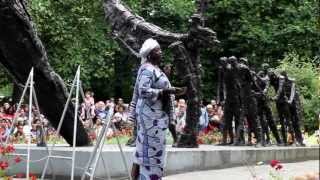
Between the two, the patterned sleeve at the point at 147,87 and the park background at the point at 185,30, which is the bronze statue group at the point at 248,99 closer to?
the patterned sleeve at the point at 147,87

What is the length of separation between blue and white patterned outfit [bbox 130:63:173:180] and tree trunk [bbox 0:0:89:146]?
124 inches

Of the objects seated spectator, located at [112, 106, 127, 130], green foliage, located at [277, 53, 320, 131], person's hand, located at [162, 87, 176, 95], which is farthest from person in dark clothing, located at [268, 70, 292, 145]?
person's hand, located at [162, 87, 176, 95]

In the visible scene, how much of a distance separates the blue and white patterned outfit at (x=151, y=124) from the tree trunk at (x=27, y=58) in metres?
3.16

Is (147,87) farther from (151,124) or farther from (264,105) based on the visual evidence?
(264,105)

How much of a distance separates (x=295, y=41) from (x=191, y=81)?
1971 cm

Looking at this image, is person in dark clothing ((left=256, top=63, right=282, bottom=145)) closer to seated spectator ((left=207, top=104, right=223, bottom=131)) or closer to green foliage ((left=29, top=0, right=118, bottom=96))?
seated spectator ((left=207, top=104, right=223, bottom=131))

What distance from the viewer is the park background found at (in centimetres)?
2805

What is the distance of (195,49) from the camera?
13.3 metres

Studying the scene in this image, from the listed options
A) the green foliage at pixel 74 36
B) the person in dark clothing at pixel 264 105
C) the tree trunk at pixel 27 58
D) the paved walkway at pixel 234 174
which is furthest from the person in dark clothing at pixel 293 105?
the green foliage at pixel 74 36

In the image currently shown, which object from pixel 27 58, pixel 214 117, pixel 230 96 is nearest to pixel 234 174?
pixel 230 96

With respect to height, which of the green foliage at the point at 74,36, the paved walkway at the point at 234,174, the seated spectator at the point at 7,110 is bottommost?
the paved walkway at the point at 234,174

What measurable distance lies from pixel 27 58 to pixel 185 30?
877 inches

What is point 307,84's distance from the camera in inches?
1104

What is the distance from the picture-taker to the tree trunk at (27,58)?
988 cm
